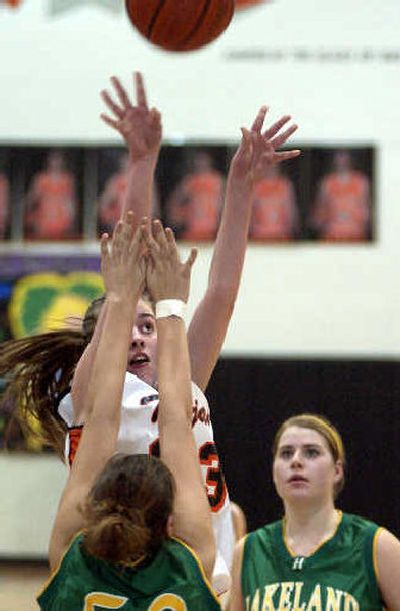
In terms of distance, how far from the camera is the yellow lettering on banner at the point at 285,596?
10.9 ft

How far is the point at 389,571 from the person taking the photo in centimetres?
325

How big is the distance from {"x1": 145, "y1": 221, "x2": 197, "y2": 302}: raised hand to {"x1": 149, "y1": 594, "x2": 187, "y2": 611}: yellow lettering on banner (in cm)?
64

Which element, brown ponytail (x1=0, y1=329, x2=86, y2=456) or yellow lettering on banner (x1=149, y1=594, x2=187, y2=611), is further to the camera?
brown ponytail (x1=0, y1=329, x2=86, y2=456)

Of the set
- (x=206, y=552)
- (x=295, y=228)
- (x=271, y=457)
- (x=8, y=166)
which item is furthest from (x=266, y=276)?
(x=206, y=552)

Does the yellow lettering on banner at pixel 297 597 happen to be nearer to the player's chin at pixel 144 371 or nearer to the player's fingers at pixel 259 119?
the player's chin at pixel 144 371

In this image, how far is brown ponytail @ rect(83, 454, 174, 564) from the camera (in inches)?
80.7

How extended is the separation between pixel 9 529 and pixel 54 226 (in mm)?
2349

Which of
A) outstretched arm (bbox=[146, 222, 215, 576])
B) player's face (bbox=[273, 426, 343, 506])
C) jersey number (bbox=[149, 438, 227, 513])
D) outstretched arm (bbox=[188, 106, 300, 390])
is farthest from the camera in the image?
player's face (bbox=[273, 426, 343, 506])

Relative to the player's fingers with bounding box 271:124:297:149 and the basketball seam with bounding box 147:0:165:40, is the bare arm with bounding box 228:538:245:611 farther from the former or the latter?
the basketball seam with bounding box 147:0:165:40

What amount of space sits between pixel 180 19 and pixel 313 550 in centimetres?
176

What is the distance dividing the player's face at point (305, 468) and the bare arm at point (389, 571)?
1.06ft

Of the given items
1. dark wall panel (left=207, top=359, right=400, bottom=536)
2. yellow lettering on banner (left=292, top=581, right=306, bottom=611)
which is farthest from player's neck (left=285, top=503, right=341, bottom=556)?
dark wall panel (left=207, top=359, right=400, bottom=536)

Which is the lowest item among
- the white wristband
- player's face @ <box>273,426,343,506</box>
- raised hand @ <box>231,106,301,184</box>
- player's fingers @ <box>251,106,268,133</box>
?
player's face @ <box>273,426,343,506</box>

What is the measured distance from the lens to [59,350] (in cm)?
291
